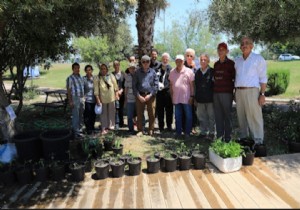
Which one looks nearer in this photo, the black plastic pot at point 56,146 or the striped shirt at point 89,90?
the black plastic pot at point 56,146

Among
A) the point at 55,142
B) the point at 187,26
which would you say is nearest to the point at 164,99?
the point at 55,142

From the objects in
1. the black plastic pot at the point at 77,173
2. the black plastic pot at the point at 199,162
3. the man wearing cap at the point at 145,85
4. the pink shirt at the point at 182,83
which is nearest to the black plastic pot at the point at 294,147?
the black plastic pot at the point at 199,162

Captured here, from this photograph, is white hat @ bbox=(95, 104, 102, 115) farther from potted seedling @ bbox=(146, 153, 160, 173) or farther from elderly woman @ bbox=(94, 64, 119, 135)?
potted seedling @ bbox=(146, 153, 160, 173)

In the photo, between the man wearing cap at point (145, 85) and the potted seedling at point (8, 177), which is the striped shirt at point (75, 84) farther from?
the potted seedling at point (8, 177)

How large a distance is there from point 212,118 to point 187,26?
39580mm

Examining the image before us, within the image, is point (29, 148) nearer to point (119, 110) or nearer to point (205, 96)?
point (119, 110)

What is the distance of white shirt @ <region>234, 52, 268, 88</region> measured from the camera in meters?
5.71

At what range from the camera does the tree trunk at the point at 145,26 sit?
10.5m

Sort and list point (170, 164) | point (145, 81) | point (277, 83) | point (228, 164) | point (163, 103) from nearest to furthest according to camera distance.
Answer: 1. point (228, 164)
2. point (170, 164)
3. point (145, 81)
4. point (163, 103)
5. point (277, 83)

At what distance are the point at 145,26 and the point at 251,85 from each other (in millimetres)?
5574

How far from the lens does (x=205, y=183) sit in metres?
4.78

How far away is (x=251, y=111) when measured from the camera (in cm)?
594

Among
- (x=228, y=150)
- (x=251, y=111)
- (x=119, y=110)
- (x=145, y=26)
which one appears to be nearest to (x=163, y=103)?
(x=119, y=110)

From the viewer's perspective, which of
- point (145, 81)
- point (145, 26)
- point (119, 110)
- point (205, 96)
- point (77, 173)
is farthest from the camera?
point (145, 26)
